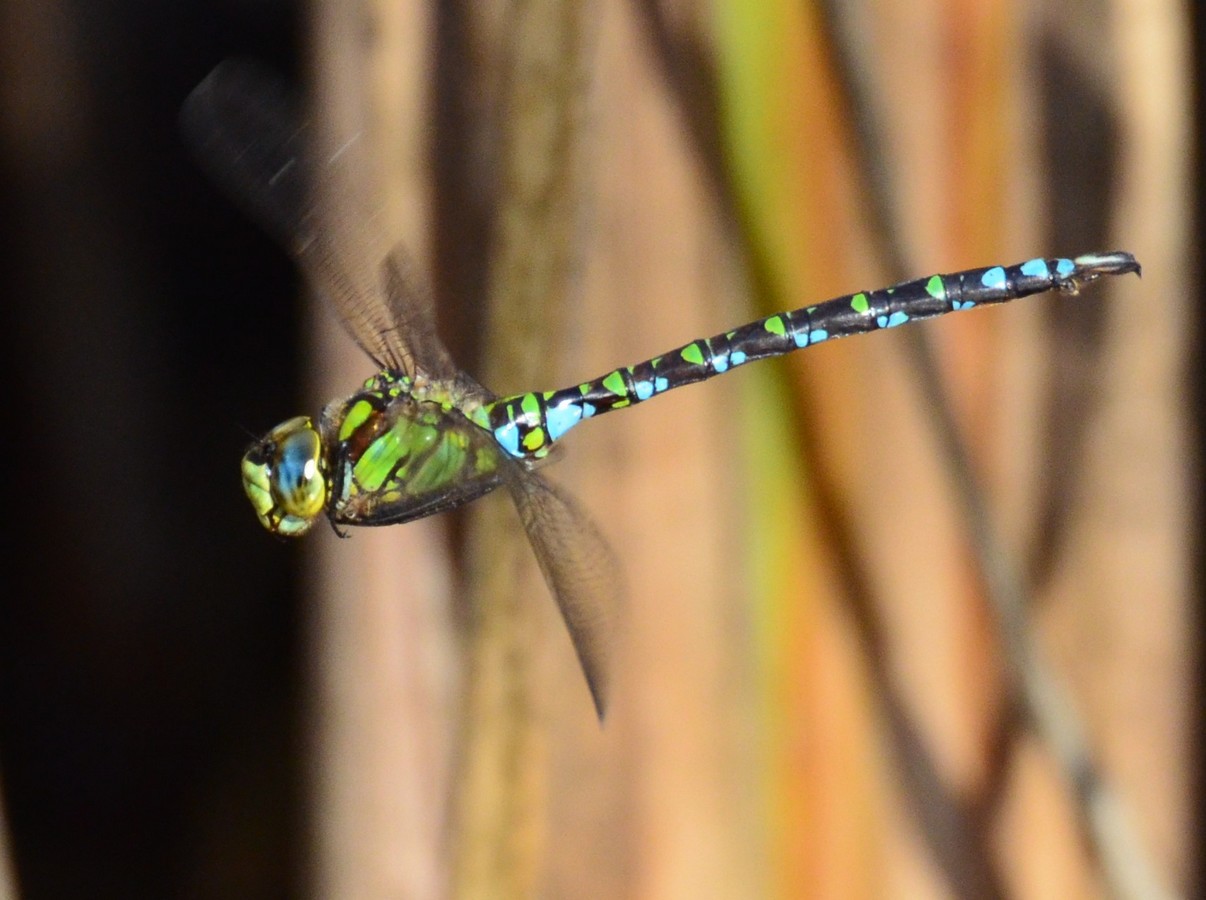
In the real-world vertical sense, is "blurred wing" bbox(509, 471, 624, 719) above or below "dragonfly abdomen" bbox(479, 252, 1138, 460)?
below

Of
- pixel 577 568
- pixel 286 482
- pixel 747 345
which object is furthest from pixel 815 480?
pixel 286 482

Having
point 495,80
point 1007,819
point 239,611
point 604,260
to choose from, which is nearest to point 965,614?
point 1007,819

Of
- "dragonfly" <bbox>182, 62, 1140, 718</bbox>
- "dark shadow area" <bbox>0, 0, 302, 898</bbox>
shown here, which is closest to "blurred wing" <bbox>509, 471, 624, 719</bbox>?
"dragonfly" <bbox>182, 62, 1140, 718</bbox>

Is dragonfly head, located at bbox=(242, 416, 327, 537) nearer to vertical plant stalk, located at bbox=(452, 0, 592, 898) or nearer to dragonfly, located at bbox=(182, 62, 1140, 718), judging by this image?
dragonfly, located at bbox=(182, 62, 1140, 718)

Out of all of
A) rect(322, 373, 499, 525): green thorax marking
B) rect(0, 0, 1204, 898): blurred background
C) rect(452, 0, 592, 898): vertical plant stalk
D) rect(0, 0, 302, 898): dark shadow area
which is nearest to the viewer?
rect(452, 0, 592, 898): vertical plant stalk

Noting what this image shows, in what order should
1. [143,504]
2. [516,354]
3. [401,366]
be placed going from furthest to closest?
[143,504] → [401,366] → [516,354]

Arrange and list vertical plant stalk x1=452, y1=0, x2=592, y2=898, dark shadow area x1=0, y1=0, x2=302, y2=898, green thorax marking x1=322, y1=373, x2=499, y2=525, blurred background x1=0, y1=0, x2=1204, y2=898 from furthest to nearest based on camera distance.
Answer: dark shadow area x1=0, y1=0, x2=302, y2=898
blurred background x1=0, y1=0, x2=1204, y2=898
green thorax marking x1=322, y1=373, x2=499, y2=525
vertical plant stalk x1=452, y1=0, x2=592, y2=898

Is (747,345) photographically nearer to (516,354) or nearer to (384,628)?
(516,354)

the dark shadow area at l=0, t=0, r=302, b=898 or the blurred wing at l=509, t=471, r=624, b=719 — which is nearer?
the blurred wing at l=509, t=471, r=624, b=719
